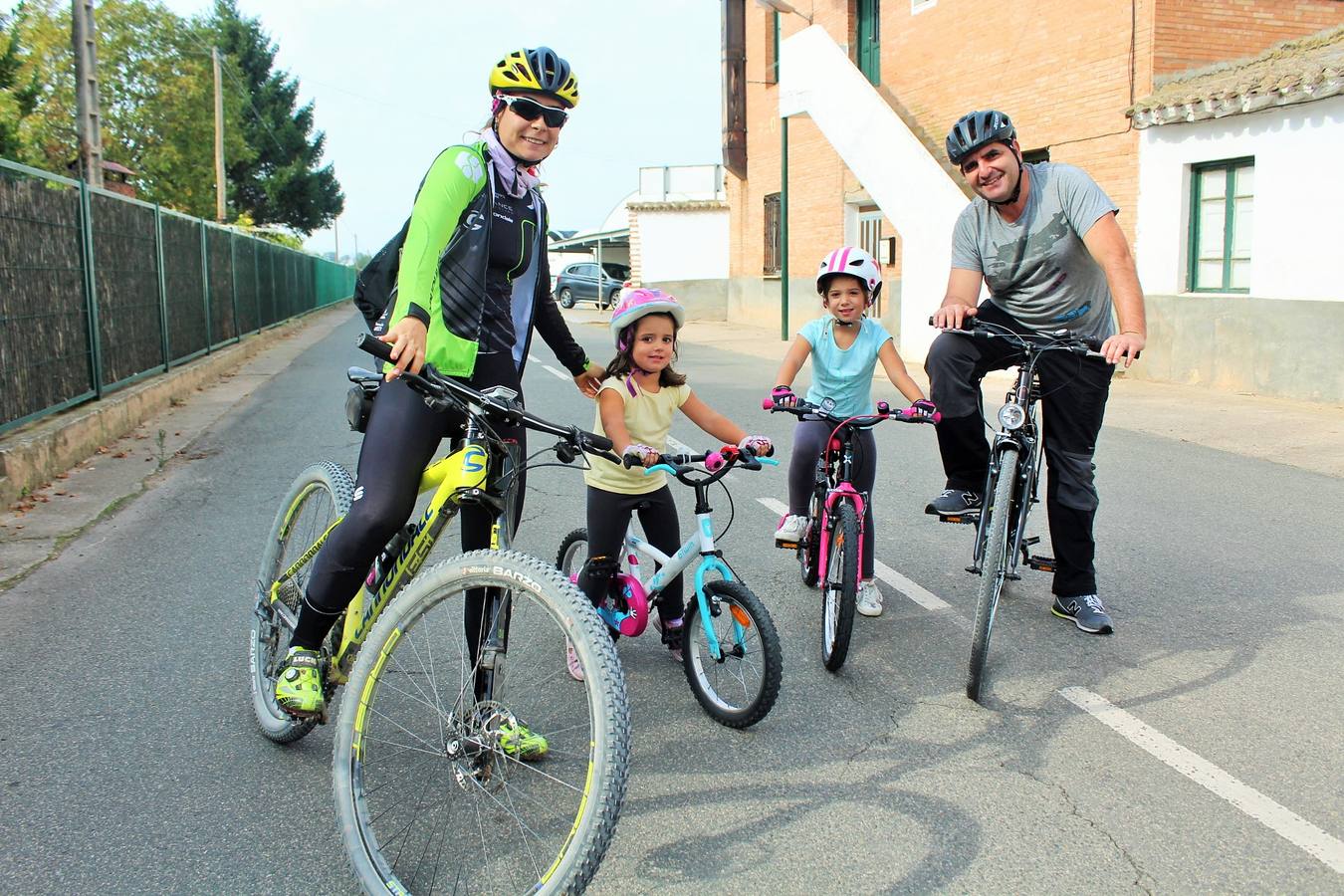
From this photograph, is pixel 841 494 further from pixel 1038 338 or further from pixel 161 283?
pixel 161 283

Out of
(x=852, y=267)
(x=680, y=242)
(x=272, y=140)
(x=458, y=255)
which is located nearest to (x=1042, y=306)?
Answer: (x=852, y=267)

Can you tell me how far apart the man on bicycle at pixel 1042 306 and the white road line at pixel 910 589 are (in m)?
0.56

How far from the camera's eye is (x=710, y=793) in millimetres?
3377

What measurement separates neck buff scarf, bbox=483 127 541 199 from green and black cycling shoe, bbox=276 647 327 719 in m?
1.47

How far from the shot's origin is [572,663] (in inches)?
107

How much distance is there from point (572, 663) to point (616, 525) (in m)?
1.42

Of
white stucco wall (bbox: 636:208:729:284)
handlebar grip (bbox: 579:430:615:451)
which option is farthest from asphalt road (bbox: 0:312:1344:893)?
white stucco wall (bbox: 636:208:729:284)

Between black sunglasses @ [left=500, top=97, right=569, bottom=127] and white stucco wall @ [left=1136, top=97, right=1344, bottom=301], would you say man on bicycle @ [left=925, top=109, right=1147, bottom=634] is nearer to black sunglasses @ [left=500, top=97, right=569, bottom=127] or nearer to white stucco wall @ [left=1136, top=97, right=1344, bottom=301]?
black sunglasses @ [left=500, top=97, right=569, bottom=127]

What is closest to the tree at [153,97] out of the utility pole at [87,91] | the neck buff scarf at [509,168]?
the utility pole at [87,91]

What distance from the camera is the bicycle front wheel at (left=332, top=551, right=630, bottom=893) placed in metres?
2.46

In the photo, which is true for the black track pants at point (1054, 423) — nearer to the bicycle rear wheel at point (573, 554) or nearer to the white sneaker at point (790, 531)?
the white sneaker at point (790, 531)

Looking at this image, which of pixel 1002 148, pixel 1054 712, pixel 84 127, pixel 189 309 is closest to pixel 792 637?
pixel 1054 712

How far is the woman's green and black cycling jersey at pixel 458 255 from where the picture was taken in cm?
315

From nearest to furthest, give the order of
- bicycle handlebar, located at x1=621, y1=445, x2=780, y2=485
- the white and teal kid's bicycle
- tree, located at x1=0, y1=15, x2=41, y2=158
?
bicycle handlebar, located at x1=621, y1=445, x2=780, y2=485
the white and teal kid's bicycle
tree, located at x1=0, y1=15, x2=41, y2=158
